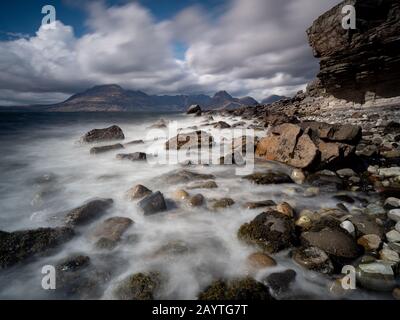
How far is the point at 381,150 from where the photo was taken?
7.70 meters

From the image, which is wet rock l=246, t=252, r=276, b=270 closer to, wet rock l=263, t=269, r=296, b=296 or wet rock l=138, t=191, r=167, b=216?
wet rock l=263, t=269, r=296, b=296

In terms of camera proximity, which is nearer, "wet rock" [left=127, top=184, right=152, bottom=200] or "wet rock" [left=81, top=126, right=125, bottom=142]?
"wet rock" [left=127, top=184, right=152, bottom=200]

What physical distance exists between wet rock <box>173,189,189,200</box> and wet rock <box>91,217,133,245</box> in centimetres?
121

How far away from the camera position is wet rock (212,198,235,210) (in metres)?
4.72

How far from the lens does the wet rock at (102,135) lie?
41.9 feet

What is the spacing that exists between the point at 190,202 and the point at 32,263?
2.71 meters

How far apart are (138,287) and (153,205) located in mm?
1915

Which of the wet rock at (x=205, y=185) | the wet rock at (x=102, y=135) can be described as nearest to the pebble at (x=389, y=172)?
the wet rock at (x=205, y=185)

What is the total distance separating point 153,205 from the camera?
15.1ft

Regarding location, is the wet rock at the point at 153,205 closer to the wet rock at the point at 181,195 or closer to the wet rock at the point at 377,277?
the wet rock at the point at 181,195

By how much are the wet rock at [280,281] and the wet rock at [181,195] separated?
2.55 metres

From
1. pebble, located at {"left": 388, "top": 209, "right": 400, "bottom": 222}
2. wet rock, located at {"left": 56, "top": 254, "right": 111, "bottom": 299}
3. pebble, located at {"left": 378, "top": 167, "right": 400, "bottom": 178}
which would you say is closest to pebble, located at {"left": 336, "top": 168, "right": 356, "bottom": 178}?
pebble, located at {"left": 378, "top": 167, "right": 400, "bottom": 178}

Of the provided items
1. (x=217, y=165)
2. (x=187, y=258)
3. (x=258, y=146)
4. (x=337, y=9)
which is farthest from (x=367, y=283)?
(x=337, y=9)

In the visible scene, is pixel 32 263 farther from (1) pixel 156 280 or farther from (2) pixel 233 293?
(2) pixel 233 293
